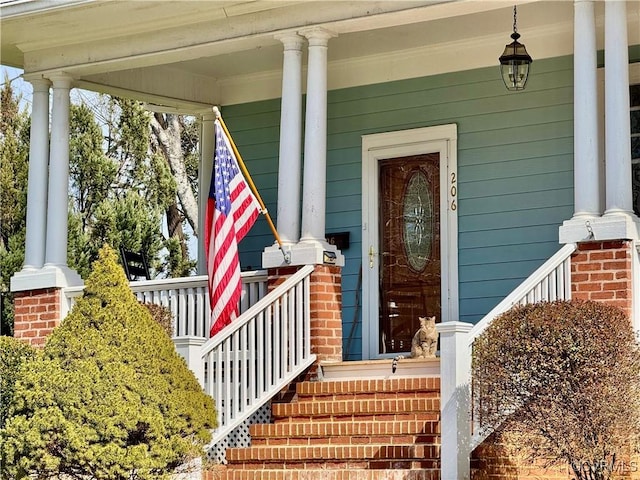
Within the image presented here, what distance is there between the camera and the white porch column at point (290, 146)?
1140cm

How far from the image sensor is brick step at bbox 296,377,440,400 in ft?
34.1

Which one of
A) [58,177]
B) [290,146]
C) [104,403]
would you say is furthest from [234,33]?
[104,403]

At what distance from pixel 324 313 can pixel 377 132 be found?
8.42 feet

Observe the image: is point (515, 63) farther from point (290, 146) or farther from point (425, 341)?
point (425, 341)

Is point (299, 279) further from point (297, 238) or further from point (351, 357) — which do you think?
point (351, 357)

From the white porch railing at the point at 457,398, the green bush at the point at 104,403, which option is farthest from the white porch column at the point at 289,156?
the green bush at the point at 104,403

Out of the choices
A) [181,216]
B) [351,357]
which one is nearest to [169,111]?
[351,357]

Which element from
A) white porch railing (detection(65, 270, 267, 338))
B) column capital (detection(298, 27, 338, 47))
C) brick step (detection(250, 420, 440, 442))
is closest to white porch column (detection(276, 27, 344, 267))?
column capital (detection(298, 27, 338, 47))

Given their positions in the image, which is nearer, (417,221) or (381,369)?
(381,369)

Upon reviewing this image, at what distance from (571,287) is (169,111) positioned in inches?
231

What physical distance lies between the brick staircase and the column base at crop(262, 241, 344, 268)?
1.03 meters

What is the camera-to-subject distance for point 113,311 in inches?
351

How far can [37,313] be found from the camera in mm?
12633

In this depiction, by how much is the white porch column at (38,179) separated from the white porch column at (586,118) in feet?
17.6
